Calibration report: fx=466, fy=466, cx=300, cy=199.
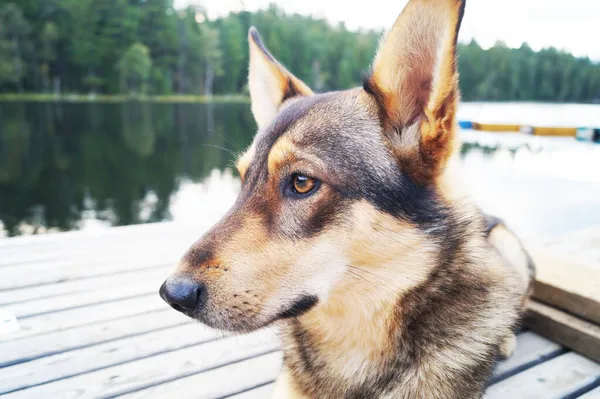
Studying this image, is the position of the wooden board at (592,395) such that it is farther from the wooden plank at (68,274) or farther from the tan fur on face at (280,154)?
the wooden plank at (68,274)

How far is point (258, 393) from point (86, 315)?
4.64ft

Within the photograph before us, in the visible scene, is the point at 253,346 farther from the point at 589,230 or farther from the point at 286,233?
the point at 589,230

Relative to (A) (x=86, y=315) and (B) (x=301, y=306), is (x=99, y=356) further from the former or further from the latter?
(B) (x=301, y=306)

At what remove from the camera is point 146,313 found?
3146 millimetres

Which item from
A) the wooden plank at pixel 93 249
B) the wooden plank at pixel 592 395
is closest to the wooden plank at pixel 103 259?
the wooden plank at pixel 93 249

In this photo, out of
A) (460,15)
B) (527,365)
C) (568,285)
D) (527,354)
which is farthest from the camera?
(568,285)

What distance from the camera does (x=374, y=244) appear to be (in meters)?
1.75

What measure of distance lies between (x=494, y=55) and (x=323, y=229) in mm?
62618

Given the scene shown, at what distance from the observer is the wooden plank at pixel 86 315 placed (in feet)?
9.46

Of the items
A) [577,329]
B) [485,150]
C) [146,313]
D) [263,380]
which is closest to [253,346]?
[263,380]

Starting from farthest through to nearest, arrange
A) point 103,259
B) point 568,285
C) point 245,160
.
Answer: point 103,259, point 568,285, point 245,160

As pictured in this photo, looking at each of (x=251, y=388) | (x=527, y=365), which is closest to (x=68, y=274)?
(x=251, y=388)

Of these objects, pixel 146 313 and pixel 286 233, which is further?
pixel 146 313

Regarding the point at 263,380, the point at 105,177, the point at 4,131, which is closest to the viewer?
the point at 263,380
